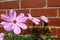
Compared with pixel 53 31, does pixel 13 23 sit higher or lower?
higher

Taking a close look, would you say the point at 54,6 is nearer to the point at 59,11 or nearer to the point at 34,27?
the point at 59,11

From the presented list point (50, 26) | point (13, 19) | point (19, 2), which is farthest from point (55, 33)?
point (13, 19)

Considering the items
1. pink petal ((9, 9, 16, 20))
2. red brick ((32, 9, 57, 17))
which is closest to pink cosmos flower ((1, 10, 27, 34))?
pink petal ((9, 9, 16, 20))

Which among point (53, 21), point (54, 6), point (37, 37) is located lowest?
point (37, 37)

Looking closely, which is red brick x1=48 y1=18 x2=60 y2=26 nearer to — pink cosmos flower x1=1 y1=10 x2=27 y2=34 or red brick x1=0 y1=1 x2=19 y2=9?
red brick x1=0 y1=1 x2=19 y2=9

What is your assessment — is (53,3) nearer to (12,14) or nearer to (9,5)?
(9,5)

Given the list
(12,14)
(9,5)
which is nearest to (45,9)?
(9,5)

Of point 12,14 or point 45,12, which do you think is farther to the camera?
point 45,12

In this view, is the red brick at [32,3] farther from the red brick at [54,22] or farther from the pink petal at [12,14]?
the pink petal at [12,14]

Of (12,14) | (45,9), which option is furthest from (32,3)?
(12,14)

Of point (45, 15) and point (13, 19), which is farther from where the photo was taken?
point (45, 15)

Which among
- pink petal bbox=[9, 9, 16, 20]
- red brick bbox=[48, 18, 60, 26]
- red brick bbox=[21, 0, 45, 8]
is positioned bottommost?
red brick bbox=[48, 18, 60, 26]
